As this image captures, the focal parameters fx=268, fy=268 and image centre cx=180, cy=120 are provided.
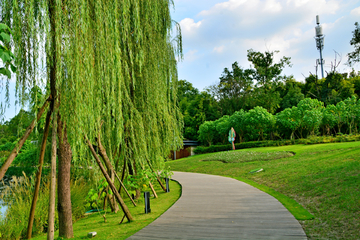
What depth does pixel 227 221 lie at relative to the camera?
562 centimetres

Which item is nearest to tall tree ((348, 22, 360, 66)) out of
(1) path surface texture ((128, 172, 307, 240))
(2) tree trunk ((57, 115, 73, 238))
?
(1) path surface texture ((128, 172, 307, 240))

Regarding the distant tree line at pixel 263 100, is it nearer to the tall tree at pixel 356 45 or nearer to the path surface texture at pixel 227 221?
the tall tree at pixel 356 45

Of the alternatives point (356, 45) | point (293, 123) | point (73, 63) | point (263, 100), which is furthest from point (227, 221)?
point (263, 100)

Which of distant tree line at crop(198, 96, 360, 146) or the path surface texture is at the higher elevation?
distant tree line at crop(198, 96, 360, 146)

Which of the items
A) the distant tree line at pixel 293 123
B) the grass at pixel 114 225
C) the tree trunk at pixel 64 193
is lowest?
the grass at pixel 114 225

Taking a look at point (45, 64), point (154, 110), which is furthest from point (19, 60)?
point (154, 110)

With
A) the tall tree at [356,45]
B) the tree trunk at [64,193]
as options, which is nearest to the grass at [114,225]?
the tree trunk at [64,193]

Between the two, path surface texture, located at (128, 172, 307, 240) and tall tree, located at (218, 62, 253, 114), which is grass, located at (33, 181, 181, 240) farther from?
tall tree, located at (218, 62, 253, 114)

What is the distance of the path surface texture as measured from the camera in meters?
4.73

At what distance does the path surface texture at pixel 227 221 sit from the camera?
15.5 feet

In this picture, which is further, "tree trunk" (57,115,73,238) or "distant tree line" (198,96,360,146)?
"distant tree line" (198,96,360,146)

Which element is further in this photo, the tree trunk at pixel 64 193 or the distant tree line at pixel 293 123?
the distant tree line at pixel 293 123

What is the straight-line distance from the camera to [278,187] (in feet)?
32.9

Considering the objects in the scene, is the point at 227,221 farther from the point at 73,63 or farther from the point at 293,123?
the point at 293,123
